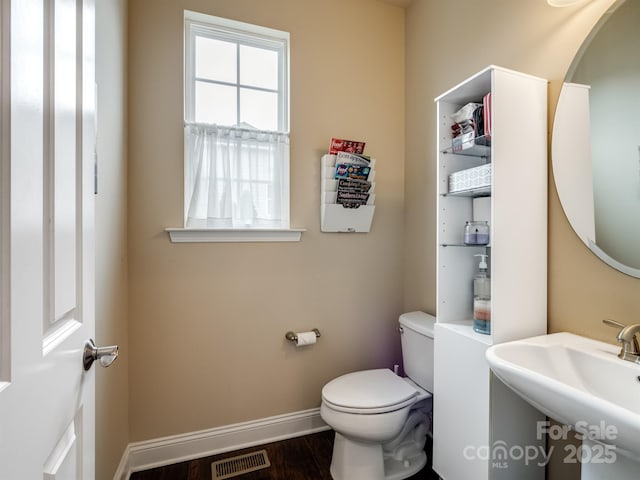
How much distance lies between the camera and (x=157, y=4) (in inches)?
64.6

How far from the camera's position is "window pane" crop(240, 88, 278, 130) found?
6.15 ft

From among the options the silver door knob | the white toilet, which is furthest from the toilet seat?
the silver door knob

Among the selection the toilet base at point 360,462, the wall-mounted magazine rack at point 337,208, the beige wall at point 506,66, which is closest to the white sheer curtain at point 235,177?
the wall-mounted magazine rack at point 337,208

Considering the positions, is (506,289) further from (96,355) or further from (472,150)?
(96,355)

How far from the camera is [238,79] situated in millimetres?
1865

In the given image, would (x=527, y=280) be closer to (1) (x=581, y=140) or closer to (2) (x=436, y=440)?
(1) (x=581, y=140)

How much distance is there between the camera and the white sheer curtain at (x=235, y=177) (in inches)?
68.2

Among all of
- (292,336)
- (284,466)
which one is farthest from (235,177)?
(284,466)

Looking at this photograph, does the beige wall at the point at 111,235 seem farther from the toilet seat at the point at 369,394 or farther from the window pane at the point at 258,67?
the toilet seat at the point at 369,394

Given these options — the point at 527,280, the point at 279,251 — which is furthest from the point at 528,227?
the point at 279,251

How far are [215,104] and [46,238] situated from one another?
1510mm

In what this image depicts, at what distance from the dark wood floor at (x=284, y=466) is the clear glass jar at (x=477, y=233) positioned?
1.21 metres

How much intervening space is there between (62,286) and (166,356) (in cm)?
124

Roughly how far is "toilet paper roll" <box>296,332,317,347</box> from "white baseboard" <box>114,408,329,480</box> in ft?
1.47
